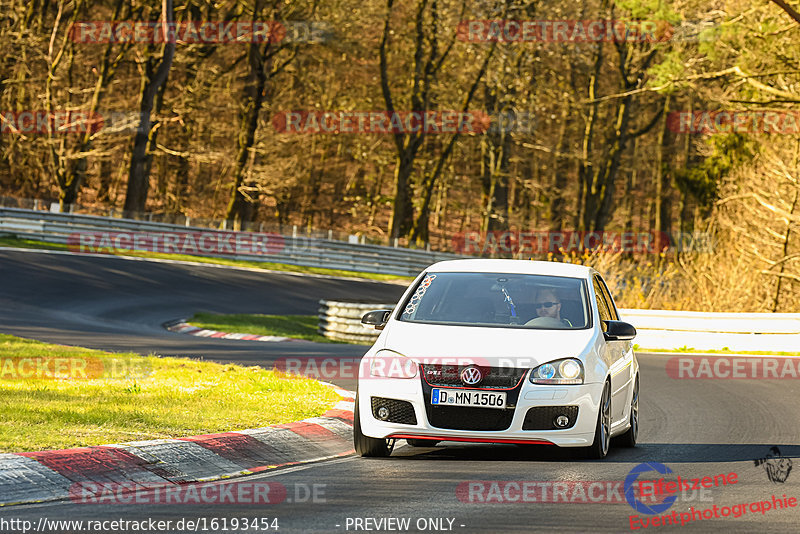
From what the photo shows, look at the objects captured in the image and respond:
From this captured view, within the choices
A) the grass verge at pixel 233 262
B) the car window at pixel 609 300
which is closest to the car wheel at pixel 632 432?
the car window at pixel 609 300

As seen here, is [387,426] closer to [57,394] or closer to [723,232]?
[57,394]

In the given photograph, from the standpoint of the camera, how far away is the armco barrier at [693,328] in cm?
2339

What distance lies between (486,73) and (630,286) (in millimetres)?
24621

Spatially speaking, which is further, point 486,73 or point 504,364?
point 486,73

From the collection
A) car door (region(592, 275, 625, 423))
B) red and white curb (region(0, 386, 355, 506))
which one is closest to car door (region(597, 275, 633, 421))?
car door (region(592, 275, 625, 423))

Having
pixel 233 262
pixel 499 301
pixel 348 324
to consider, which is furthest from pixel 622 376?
pixel 233 262

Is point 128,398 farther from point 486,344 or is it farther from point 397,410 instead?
point 486,344

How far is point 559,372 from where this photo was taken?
29.1 ft

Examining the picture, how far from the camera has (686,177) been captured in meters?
50.2

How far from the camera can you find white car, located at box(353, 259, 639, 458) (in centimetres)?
873

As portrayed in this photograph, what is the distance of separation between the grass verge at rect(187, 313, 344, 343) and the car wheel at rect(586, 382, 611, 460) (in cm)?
1590

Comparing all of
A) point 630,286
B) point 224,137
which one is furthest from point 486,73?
point 630,286

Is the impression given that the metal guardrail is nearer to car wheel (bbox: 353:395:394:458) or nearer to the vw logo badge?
car wheel (bbox: 353:395:394:458)

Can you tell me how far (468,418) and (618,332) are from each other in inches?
69.2
